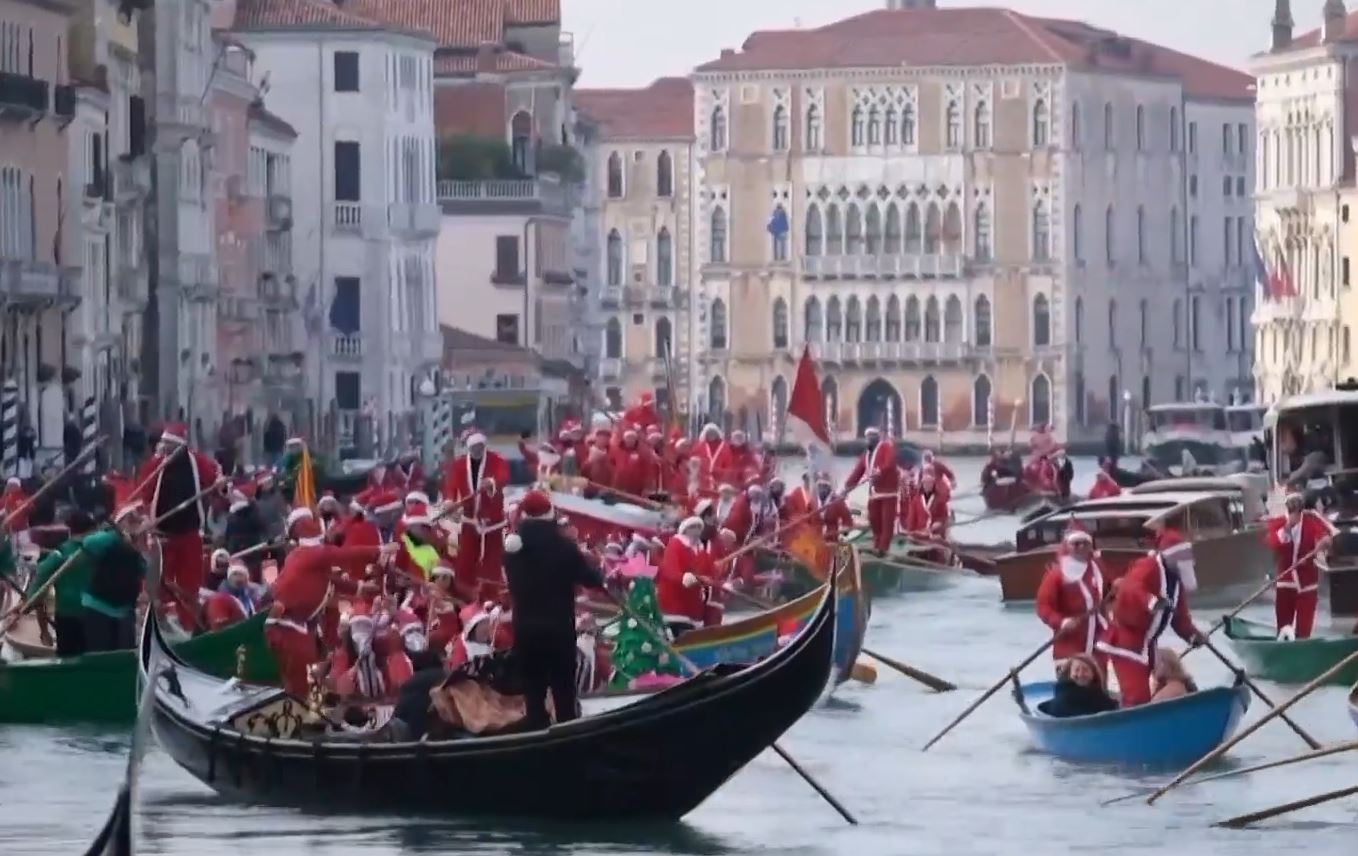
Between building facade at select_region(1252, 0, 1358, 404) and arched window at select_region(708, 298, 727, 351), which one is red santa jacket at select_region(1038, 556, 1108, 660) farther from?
arched window at select_region(708, 298, 727, 351)

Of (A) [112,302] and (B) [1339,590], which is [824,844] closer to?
(B) [1339,590]

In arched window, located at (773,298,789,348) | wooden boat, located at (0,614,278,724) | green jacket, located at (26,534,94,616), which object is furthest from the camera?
arched window, located at (773,298,789,348)

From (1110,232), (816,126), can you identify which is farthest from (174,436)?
(1110,232)

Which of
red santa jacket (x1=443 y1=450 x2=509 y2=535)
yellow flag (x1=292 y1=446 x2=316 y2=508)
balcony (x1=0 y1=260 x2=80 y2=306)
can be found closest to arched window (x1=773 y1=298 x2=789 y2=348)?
balcony (x1=0 y1=260 x2=80 y2=306)

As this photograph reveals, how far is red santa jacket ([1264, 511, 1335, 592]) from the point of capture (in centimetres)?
2856

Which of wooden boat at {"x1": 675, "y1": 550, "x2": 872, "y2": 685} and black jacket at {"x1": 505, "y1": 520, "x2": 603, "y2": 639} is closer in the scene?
black jacket at {"x1": 505, "y1": 520, "x2": 603, "y2": 639}

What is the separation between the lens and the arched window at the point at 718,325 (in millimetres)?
115875

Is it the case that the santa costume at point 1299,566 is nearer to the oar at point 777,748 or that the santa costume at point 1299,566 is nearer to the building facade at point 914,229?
the oar at point 777,748

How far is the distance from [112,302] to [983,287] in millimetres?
55953

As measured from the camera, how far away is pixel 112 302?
60406mm

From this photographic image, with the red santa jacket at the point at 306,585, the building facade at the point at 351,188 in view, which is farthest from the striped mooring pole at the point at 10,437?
the building facade at the point at 351,188

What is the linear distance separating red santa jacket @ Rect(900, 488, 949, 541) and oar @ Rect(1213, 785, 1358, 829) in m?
19.7

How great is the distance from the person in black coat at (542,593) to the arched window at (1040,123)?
311 feet

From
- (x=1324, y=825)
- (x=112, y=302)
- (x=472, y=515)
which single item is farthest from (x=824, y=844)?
(x=112, y=302)
